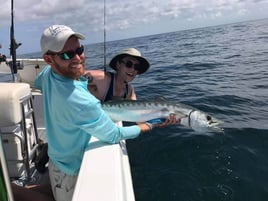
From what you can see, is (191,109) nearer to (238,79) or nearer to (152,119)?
(152,119)

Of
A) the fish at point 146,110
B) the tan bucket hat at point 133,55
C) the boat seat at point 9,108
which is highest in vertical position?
the tan bucket hat at point 133,55

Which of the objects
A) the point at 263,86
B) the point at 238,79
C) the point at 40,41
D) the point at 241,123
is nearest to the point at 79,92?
the point at 40,41

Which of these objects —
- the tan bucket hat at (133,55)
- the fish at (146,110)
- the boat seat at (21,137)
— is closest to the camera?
the boat seat at (21,137)

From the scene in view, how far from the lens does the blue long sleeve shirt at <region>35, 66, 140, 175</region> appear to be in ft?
6.51

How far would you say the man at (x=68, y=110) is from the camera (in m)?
1.99

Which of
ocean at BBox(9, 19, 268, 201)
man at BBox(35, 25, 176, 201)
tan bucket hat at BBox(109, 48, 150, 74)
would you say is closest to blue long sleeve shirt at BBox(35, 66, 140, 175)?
man at BBox(35, 25, 176, 201)

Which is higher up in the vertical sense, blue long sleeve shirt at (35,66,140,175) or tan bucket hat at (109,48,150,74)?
tan bucket hat at (109,48,150,74)

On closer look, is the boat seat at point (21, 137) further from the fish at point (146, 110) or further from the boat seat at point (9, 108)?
the fish at point (146, 110)

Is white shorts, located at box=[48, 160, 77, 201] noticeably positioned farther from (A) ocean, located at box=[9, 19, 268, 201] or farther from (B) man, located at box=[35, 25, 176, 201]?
(A) ocean, located at box=[9, 19, 268, 201]

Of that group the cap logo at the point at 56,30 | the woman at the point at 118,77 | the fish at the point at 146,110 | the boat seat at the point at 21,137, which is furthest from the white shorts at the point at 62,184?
the woman at the point at 118,77

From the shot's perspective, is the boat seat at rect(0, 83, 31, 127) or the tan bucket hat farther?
the tan bucket hat

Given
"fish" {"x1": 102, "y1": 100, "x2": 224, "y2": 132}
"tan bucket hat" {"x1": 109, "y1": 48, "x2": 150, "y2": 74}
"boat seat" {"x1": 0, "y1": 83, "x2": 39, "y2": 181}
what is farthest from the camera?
"tan bucket hat" {"x1": 109, "y1": 48, "x2": 150, "y2": 74}

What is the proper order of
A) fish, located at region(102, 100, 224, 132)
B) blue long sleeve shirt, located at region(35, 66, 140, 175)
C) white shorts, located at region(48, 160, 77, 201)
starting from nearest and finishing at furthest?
blue long sleeve shirt, located at region(35, 66, 140, 175) → white shorts, located at region(48, 160, 77, 201) → fish, located at region(102, 100, 224, 132)

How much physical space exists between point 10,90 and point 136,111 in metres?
1.64
